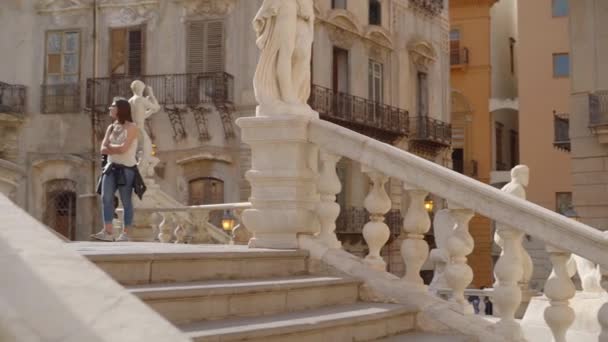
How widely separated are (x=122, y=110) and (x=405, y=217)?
4406 millimetres

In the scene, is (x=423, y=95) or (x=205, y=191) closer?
(x=205, y=191)

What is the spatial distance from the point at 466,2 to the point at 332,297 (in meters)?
30.4

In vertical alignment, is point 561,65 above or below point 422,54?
below

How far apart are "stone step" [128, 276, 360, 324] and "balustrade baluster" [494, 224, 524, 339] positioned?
1.07 meters

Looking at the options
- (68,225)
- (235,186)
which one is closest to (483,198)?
(235,186)

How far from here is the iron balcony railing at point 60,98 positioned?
24.0 m

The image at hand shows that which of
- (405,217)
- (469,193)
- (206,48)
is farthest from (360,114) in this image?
(469,193)

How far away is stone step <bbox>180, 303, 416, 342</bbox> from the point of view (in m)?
4.45

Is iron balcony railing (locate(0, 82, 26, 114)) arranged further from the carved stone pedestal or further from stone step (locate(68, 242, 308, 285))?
stone step (locate(68, 242, 308, 285))

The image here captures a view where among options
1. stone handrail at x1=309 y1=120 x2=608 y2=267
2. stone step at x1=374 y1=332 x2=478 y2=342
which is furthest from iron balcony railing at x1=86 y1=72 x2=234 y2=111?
stone step at x1=374 y1=332 x2=478 y2=342

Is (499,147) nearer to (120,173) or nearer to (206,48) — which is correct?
(206,48)

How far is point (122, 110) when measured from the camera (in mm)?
9562

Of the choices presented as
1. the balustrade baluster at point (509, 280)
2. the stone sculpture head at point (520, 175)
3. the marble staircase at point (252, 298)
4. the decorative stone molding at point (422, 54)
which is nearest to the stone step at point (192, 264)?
the marble staircase at point (252, 298)

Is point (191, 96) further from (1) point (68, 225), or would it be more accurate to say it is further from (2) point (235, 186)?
(1) point (68, 225)
